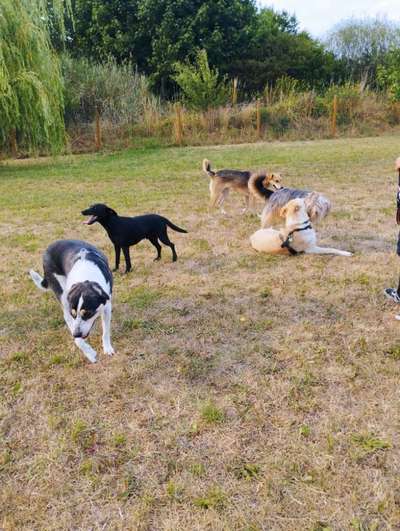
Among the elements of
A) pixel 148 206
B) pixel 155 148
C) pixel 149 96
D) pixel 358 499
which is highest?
Result: pixel 149 96

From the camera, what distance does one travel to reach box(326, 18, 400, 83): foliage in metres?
34.7

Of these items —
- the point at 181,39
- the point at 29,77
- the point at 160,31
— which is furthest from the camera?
the point at 160,31

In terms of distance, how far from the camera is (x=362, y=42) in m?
37.2

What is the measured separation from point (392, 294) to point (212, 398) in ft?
7.30

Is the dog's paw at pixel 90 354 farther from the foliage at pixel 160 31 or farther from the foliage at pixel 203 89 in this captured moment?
the foliage at pixel 160 31

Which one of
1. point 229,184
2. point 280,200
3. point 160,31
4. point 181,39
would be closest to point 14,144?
point 229,184

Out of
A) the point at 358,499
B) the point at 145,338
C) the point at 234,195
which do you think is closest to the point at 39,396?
the point at 145,338

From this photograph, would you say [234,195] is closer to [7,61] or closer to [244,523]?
[244,523]

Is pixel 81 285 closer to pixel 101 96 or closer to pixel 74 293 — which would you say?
pixel 74 293

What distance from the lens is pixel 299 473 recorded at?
6.86 ft

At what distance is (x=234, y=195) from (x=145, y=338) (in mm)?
5774

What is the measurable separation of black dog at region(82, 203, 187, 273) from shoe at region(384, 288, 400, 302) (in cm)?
255

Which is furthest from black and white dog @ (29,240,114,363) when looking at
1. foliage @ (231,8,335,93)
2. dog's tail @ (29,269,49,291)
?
foliage @ (231,8,335,93)

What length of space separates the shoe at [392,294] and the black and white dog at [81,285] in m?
2.67
